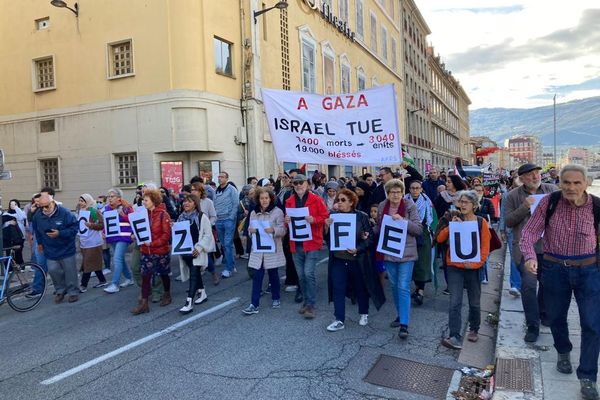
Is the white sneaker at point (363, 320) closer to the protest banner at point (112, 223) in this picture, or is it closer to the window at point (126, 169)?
the protest banner at point (112, 223)

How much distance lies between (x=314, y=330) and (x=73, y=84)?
15075mm

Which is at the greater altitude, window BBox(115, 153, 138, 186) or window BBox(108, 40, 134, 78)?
window BBox(108, 40, 134, 78)

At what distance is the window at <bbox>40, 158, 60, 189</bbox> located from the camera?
17.7 m

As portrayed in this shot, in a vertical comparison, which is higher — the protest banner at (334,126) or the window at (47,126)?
the window at (47,126)

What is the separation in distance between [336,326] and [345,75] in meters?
23.8

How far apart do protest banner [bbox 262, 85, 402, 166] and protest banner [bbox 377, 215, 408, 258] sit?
7.70 feet

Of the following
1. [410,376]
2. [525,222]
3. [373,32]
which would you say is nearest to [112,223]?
[410,376]

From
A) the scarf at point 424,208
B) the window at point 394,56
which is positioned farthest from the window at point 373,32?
the scarf at point 424,208

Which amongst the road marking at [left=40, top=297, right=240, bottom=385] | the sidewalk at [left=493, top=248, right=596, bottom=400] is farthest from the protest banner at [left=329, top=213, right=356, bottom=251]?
the road marking at [left=40, top=297, right=240, bottom=385]

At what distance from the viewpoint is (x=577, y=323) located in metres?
5.41

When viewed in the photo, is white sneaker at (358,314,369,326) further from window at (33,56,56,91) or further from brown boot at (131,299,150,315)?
window at (33,56,56,91)

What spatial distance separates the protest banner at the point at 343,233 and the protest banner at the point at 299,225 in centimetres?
61

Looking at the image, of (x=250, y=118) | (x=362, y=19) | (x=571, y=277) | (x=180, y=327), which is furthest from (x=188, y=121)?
(x=362, y=19)

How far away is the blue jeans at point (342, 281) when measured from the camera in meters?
5.57
